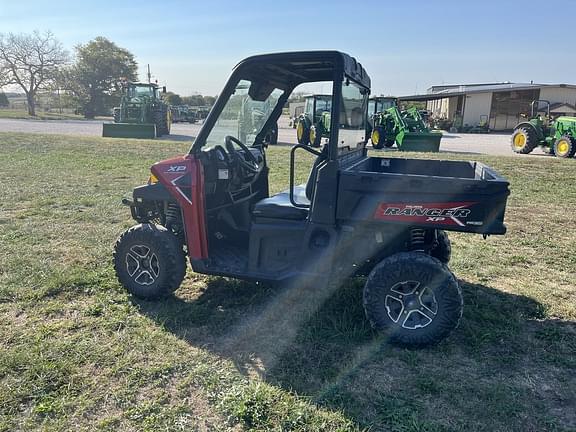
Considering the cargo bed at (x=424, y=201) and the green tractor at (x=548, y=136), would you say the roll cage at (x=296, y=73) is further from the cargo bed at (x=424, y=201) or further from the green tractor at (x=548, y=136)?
the green tractor at (x=548, y=136)

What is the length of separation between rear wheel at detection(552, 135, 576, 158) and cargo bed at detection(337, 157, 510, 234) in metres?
13.0

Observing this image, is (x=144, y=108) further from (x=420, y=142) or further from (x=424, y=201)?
(x=424, y=201)

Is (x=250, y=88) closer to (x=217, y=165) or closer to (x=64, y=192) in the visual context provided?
(x=217, y=165)

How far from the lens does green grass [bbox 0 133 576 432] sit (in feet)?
7.93

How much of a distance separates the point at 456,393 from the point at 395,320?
627mm

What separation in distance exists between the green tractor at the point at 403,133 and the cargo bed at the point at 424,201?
40.6 ft

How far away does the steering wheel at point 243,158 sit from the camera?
3.63 metres

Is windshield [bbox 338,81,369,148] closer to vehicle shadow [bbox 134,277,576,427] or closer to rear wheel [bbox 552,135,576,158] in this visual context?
vehicle shadow [bbox 134,277,576,427]

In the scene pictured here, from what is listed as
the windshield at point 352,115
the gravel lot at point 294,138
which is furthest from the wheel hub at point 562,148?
the windshield at point 352,115

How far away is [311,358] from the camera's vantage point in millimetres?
2943

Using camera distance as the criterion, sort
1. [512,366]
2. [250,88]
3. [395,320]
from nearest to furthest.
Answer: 1. [512,366]
2. [395,320]
3. [250,88]

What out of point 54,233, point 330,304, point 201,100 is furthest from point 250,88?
point 201,100

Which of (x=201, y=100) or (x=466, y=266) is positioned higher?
(x=201, y=100)

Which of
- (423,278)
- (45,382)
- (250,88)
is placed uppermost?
(250,88)
